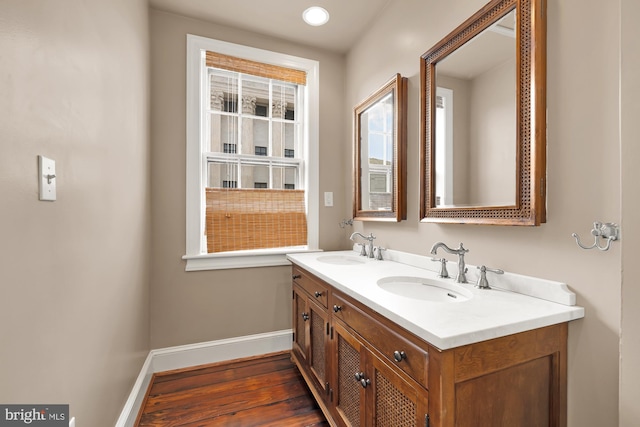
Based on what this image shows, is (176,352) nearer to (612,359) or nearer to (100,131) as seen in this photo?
(100,131)

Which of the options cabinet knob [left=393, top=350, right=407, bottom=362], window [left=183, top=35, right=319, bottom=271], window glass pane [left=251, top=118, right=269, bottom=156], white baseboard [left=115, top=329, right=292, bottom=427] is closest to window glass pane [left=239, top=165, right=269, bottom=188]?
window [left=183, top=35, right=319, bottom=271]

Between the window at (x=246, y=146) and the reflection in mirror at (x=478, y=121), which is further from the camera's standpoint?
the window at (x=246, y=146)

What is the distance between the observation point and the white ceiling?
6.42 ft

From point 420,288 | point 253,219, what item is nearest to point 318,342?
point 420,288

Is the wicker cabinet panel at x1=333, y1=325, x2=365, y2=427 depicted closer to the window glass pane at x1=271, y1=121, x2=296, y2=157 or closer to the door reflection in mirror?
the door reflection in mirror

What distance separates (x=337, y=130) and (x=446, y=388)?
7.18ft

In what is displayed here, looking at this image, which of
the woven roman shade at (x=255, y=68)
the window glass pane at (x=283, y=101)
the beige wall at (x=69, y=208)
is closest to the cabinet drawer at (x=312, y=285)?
the beige wall at (x=69, y=208)

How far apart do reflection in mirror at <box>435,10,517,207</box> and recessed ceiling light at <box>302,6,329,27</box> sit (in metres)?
1.04

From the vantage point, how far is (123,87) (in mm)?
1423

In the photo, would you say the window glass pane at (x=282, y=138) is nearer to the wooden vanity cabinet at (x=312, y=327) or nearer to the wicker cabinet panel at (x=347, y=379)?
the wooden vanity cabinet at (x=312, y=327)

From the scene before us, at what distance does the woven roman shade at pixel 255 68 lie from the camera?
2199mm

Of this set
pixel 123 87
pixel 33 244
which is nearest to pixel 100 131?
pixel 123 87

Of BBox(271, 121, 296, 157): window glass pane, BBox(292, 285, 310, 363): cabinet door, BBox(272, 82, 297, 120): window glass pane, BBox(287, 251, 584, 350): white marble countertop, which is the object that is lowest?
BBox(292, 285, 310, 363): cabinet door

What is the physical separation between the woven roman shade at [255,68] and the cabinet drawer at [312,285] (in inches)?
62.6
